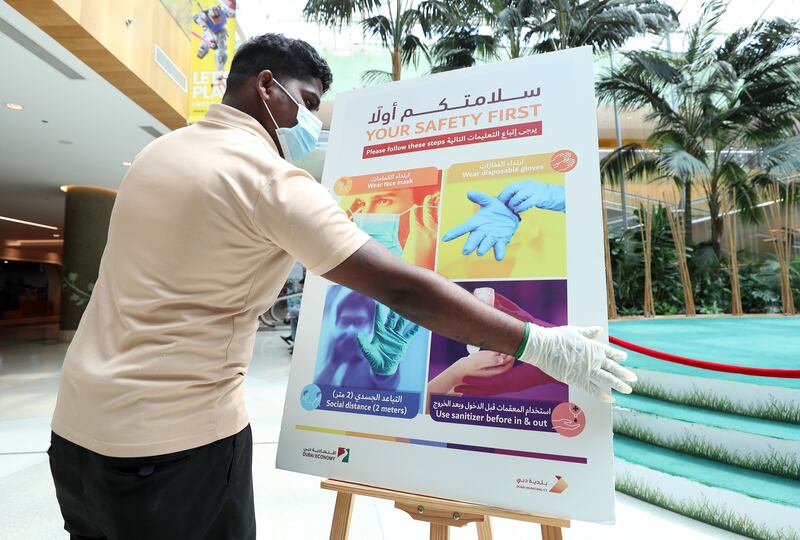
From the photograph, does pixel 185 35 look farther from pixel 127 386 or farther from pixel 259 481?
pixel 127 386

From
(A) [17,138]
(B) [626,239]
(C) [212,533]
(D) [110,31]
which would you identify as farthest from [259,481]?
(B) [626,239]

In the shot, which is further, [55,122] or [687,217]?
[687,217]

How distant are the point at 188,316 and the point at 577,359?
0.74 m

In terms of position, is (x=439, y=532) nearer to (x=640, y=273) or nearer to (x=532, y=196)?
(x=532, y=196)

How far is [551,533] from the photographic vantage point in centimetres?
106

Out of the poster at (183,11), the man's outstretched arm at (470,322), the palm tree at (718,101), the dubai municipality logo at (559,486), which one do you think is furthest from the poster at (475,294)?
the palm tree at (718,101)

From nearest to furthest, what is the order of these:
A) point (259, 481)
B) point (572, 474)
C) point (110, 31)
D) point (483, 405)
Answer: point (572, 474)
point (483, 405)
point (259, 481)
point (110, 31)

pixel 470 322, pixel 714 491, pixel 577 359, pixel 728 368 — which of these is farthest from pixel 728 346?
pixel 470 322

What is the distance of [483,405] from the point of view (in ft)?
3.71

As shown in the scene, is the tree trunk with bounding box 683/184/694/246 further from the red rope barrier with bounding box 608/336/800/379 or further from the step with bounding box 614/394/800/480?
the red rope barrier with bounding box 608/336/800/379

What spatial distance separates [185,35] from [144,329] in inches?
249

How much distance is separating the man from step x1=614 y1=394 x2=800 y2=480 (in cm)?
220

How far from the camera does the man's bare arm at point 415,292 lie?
0.81 metres

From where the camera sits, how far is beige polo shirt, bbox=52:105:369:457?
789 mm
